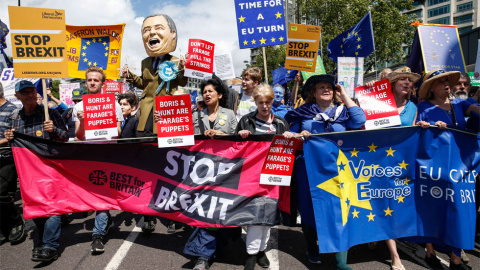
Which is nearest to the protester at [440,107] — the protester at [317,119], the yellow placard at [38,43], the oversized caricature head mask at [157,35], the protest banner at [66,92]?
the protester at [317,119]

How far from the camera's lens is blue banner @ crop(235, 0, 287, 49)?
5164 millimetres

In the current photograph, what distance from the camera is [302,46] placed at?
5238mm

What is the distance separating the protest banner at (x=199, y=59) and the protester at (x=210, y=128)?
73cm

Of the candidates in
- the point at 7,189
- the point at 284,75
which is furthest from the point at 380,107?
the point at 284,75

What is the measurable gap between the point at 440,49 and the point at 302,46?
2049 millimetres

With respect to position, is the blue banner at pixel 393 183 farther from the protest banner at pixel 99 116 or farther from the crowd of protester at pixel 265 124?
the protest banner at pixel 99 116

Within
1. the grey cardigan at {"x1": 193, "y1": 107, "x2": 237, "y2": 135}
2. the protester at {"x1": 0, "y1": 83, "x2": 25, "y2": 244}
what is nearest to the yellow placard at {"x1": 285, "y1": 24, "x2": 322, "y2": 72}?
the grey cardigan at {"x1": 193, "y1": 107, "x2": 237, "y2": 135}

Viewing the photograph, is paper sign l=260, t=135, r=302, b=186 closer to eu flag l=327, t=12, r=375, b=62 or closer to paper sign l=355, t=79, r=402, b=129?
paper sign l=355, t=79, r=402, b=129

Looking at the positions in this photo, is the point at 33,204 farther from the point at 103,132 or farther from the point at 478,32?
the point at 478,32


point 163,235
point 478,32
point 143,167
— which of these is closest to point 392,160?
point 143,167

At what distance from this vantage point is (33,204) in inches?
140

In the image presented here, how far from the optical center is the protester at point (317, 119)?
339 cm

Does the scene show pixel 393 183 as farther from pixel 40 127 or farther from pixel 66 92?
pixel 66 92

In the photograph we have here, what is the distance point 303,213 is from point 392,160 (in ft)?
3.60
